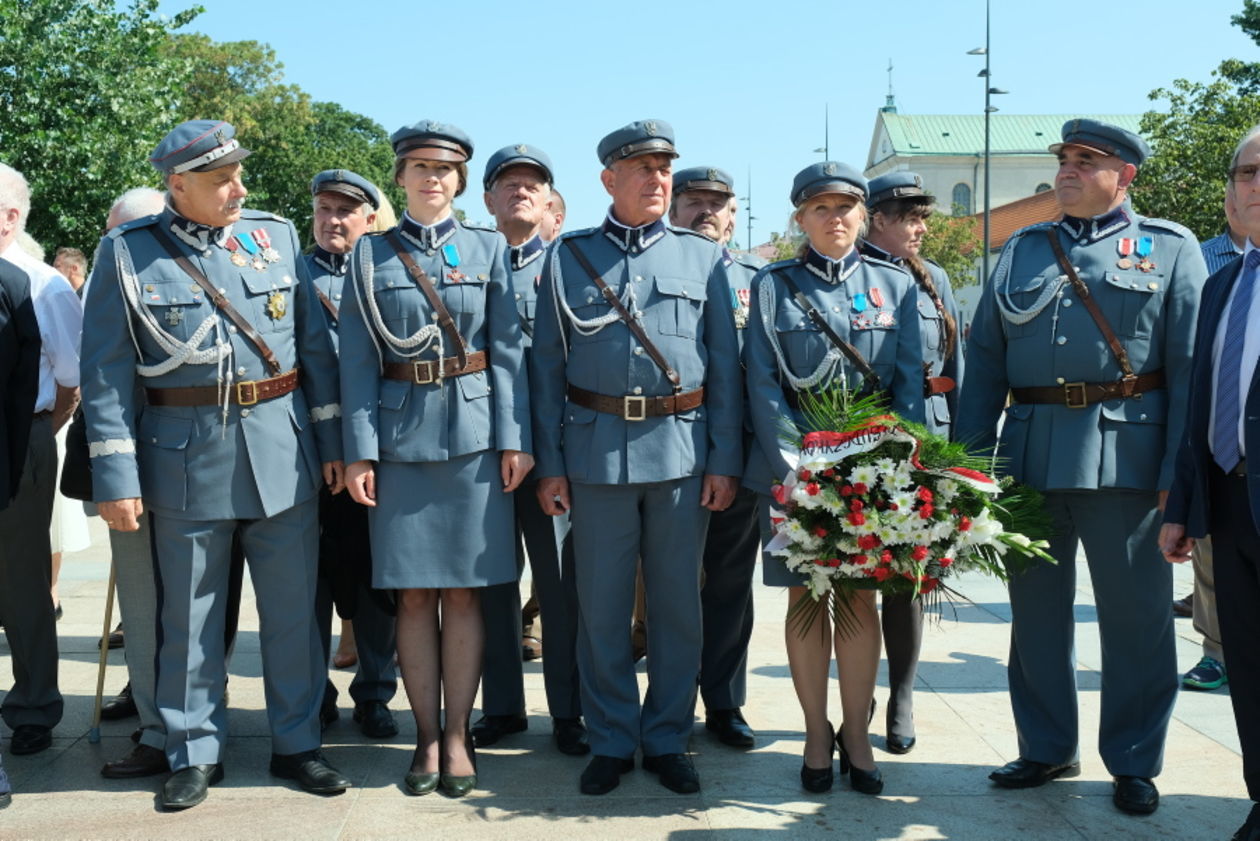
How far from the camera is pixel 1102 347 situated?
419cm

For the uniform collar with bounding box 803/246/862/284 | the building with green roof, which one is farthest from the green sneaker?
the building with green roof

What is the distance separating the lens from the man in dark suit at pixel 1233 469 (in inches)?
144

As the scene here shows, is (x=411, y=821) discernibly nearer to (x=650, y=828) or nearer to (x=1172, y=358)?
(x=650, y=828)

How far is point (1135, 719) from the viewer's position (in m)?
4.24

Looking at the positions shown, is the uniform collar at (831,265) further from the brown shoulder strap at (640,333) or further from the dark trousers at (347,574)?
the dark trousers at (347,574)

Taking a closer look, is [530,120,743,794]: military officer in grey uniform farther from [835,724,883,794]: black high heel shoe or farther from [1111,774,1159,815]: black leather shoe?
[1111,774,1159,815]: black leather shoe

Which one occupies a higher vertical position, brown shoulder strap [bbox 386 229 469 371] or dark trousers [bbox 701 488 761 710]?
brown shoulder strap [bbox 386 229 469 371]

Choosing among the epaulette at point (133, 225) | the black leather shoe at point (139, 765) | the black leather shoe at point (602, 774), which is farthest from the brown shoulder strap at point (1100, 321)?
the black leather shoe at point (139, 765)

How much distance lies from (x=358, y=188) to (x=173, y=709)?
2503 mm

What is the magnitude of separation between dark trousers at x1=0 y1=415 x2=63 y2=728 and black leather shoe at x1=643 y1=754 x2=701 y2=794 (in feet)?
7.58

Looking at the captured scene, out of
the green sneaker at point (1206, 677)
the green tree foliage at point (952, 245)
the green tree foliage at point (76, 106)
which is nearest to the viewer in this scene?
the green sneaker at point (1206, 677)

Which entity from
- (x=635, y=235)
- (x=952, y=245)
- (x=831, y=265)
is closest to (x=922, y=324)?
(x=831, y=265)

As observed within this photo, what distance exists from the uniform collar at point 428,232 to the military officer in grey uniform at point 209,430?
0.45 metres

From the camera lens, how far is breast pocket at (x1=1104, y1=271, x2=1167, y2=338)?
4.19 meters
